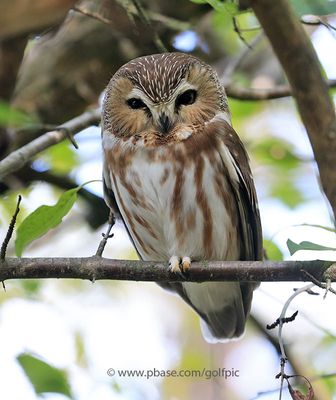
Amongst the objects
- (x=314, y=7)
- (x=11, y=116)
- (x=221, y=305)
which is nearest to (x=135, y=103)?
(x=11, y=116)

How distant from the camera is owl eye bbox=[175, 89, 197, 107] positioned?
12.4ft

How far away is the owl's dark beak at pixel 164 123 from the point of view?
3.61 metres

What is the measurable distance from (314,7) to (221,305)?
7.66 ft

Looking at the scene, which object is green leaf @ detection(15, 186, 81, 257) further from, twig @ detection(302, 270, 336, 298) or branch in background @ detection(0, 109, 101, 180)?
twig @ detection(302, 270, 336, 298)

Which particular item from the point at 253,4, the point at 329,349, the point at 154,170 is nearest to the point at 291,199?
the point at 329,349

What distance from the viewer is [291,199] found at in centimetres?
527

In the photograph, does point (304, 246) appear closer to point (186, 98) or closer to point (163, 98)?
point (163, 98)

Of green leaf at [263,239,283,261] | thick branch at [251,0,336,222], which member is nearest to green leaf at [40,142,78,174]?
green leaf at [263,239,283,261]

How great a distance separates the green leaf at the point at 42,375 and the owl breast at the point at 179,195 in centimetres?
87

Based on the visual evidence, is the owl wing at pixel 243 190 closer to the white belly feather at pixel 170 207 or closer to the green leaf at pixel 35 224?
the white belly feather at pixel 170 207

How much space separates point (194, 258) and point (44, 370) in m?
1.02

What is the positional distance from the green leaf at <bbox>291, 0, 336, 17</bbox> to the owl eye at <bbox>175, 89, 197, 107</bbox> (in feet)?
5.38

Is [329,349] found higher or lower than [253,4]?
higher

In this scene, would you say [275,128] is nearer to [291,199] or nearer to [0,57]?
[291,199]
